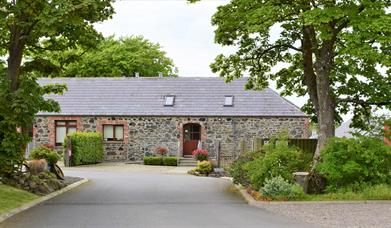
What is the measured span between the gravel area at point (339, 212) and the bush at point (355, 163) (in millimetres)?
1525

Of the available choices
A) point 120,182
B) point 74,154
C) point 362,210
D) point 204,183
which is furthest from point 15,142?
point 74,154

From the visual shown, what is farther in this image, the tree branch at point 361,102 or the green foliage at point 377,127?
the tree branch at point 361,102

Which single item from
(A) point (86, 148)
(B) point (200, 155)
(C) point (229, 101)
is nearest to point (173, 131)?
(B) point (200, 155)

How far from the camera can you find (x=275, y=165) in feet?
58.9

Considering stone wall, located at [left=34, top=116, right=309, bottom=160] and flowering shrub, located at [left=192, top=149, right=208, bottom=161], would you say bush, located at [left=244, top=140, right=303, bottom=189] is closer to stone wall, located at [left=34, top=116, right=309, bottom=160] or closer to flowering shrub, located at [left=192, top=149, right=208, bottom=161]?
flowering shrub, located at [left=192, top=149, right=208, bottom=161]

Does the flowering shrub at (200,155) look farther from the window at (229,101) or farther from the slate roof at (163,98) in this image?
the window at (229,101)

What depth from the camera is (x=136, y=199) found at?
1731cm

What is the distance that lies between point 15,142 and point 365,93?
454 inches

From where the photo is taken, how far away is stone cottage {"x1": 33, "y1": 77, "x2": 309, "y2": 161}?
38281 mm

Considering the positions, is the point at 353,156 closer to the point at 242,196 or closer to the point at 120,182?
the point at 242,196

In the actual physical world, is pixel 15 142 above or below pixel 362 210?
above

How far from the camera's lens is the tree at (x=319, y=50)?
652 inches

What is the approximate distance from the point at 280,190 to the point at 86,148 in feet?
69.9

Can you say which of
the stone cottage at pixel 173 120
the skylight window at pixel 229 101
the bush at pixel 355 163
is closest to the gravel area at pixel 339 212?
the bush at pixel 355 163
